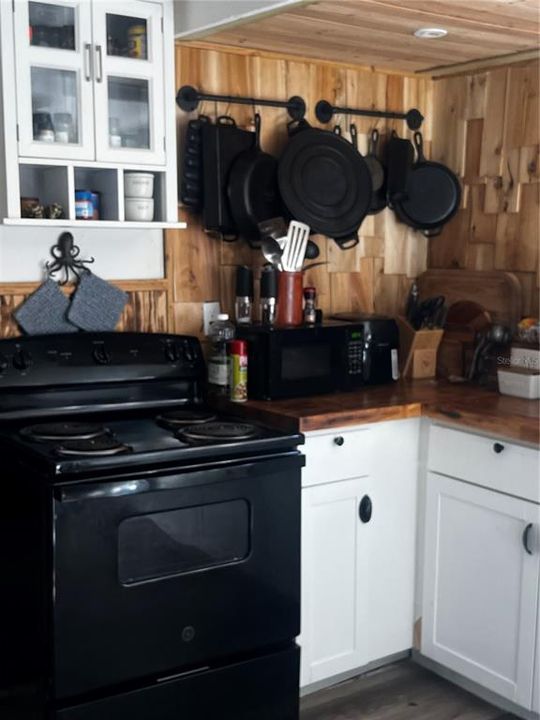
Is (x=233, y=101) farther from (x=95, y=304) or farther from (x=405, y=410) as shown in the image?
(x=405, y=410)

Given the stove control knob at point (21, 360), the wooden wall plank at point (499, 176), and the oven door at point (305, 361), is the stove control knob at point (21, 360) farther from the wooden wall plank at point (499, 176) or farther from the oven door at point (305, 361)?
the wooden wall plank at point (499, 176)

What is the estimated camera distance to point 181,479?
86.8 inches

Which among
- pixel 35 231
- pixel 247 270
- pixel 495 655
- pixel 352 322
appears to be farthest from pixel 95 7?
pixel 495 655

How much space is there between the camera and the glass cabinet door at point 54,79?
2414 mm

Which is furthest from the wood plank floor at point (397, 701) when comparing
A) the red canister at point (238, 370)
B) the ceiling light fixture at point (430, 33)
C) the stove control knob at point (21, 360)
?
the ceiling light fixture at point (430, 33)

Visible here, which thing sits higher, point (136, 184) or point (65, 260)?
point (136, 184)

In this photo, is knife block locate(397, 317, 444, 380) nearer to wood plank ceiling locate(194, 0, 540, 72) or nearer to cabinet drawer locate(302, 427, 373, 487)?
cabinet drawer locate(302, 427, 373, 487)

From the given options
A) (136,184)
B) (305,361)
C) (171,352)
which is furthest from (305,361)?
(136,184)

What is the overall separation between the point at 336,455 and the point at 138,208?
919 mm

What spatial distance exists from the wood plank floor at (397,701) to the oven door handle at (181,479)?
32.6 inches

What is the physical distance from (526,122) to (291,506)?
62.9 inches

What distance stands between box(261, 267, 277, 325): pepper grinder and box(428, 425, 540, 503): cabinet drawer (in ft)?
2.05

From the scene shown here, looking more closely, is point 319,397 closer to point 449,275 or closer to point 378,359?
point 378,359

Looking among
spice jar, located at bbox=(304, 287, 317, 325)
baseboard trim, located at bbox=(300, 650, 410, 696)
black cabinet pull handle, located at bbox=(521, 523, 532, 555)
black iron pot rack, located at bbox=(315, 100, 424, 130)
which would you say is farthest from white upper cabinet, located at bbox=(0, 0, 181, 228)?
baseboard trim, located at bbox=(300, 650, 410, 696)
